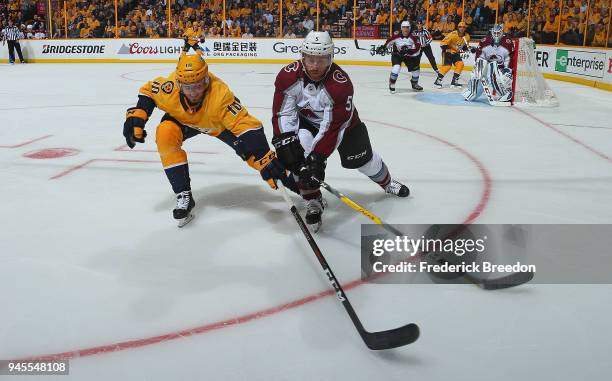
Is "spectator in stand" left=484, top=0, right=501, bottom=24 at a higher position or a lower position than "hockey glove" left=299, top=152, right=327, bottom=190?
higher

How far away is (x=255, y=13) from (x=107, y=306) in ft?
48.5

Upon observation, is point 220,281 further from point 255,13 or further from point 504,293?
point 255,13

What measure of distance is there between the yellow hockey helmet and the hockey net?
6.01 m

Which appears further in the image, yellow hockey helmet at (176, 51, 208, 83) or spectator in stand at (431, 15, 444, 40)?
spectator in stand at (431, 15, 444, 40)

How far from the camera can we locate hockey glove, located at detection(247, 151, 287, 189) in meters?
3.00

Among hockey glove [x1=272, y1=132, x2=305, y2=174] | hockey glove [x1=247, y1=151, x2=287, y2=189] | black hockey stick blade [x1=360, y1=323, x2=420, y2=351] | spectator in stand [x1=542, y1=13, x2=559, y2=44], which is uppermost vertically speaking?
spectator in stand [x1=542, y1=13, x2=559, y2=44]

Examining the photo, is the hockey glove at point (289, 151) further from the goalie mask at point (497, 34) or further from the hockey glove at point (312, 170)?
the goalie mask at point (497, 34)

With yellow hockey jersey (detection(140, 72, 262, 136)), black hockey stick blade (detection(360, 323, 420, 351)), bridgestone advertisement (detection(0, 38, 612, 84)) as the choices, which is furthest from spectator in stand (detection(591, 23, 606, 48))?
black hockey stick blade (detection(360, 323, 420, 351))

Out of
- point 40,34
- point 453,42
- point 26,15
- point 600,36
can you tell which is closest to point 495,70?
point 453,42

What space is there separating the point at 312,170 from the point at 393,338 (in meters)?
1.20

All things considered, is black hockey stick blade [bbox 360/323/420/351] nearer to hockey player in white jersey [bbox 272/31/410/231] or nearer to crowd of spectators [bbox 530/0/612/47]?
hockey player in white jersey [bbox 272/31/410/231]

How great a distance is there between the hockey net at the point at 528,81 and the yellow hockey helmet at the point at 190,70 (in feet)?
19.7

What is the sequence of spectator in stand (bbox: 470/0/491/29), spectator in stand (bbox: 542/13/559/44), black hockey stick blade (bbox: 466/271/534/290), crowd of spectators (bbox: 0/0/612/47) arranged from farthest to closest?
crowd of spectators (bbox: 0/0/612/47), spectator in stand (bbox: 470/0/491/29), spectator in stand (bbox: 542/13/559/44), black hockey stick blade (bbox: 466/271/534/290)

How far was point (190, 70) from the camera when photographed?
2885 millimetres
